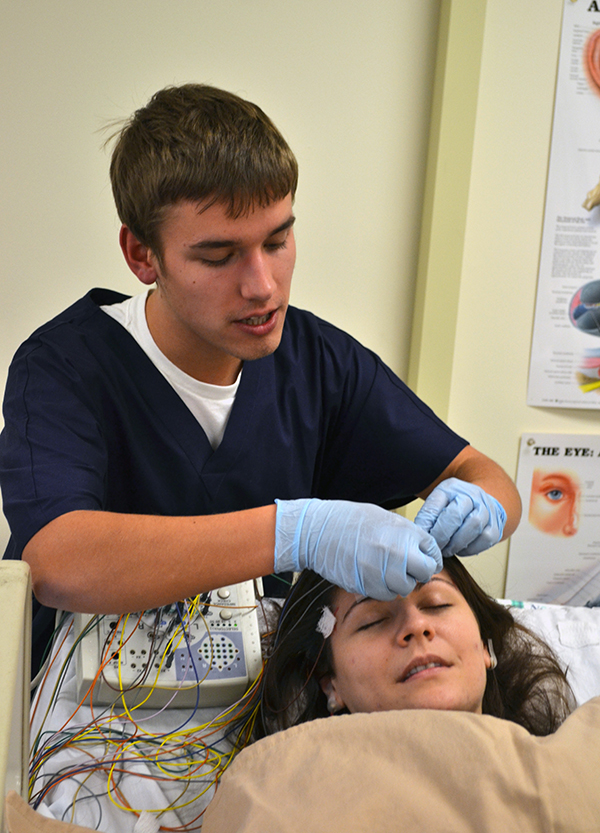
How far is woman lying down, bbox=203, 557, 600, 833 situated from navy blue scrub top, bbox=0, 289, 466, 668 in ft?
1.07

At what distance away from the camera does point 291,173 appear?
1188 mm

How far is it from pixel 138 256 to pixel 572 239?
1477 mm

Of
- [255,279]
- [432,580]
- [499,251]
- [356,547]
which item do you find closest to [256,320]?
[255,279]

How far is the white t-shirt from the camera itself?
135 centimetres

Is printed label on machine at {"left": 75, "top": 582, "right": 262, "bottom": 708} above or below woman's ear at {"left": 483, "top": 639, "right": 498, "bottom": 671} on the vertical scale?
below

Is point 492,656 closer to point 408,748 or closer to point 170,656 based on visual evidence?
point 408,748

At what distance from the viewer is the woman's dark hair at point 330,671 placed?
1231mm

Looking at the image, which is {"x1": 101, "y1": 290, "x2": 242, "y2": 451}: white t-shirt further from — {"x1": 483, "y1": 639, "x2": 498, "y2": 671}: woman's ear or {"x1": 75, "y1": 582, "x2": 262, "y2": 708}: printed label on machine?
{"x1": 483, "y1": 639, "x2": 498, "y2": 671}: woman's ear

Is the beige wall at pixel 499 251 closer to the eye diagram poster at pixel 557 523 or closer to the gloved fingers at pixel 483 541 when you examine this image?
the eye diagram poster at pixel 557 523

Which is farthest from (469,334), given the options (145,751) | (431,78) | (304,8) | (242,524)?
(145,751)

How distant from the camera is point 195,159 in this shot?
111 cm

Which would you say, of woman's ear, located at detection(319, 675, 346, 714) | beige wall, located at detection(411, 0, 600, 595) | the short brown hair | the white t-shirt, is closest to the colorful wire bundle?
woman's ear, located at detection(319, 675, 346, 714)

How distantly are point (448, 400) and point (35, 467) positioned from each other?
145 centimetres

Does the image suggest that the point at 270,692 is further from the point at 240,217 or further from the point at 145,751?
the point at 240,217
